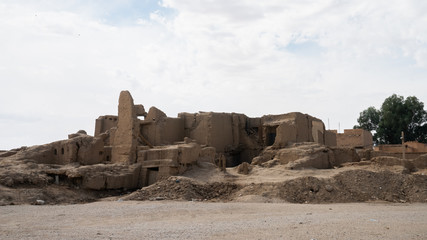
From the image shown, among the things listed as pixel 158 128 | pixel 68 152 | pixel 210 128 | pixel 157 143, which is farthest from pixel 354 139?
pixel 68 152

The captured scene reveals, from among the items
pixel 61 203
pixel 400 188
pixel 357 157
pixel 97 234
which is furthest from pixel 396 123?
pixel 97 234

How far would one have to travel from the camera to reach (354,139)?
112 feet

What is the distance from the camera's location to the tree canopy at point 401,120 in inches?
1563

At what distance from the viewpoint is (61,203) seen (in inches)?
577

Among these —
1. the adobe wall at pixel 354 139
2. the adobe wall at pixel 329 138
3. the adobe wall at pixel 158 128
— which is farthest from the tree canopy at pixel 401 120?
the adobe wall at pixel 158 128

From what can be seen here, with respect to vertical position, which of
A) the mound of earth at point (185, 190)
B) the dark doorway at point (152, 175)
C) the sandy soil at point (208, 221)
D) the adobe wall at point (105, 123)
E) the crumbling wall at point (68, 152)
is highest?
the adobe wall at point (105, 123)

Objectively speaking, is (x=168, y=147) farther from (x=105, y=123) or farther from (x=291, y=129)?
(x=105, y=123)

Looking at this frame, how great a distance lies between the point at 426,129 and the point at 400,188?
27.7m

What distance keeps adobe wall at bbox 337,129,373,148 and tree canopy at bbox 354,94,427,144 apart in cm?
667

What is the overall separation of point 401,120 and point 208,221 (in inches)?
1316

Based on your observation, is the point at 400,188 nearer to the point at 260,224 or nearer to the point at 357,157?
the point at 357,157

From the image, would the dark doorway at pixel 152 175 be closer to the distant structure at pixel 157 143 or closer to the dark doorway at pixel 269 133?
the distant structure at pixel 157 143

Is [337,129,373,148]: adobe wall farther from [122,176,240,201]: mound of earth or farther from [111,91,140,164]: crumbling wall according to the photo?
[122,176,240,201]: mound of earth

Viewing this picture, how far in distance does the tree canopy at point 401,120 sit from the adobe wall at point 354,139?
6.67 meters
